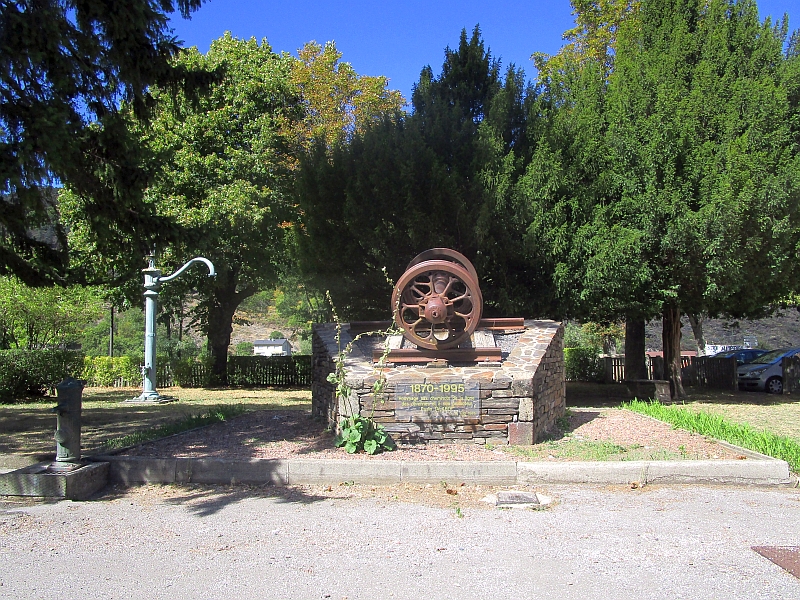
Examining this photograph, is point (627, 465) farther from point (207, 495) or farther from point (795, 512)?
point (207, 495)

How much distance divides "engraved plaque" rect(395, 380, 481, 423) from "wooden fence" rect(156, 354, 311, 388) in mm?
16822

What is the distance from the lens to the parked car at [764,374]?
2122cm

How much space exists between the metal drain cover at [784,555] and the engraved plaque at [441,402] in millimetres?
4060

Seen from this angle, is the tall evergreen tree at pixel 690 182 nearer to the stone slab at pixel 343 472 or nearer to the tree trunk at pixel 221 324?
the stone slab at pixel 343 472

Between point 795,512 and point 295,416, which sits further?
point 295,416

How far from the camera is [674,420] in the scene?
1102cm

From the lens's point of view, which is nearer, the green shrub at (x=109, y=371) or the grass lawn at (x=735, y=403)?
the grass lawn at (x=735, y=403)

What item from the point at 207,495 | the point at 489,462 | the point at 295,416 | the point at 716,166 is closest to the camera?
the point at 207,495

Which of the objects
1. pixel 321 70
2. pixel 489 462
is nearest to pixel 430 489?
pixel 489 462

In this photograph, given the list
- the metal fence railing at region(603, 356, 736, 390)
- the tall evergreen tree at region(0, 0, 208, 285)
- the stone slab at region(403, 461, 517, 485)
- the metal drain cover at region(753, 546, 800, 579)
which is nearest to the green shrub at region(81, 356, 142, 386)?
the tall evergreen tree at region(0, 0, 208, 285)

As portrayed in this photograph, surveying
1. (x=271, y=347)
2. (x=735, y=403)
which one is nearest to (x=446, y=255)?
(x=735, y=403)

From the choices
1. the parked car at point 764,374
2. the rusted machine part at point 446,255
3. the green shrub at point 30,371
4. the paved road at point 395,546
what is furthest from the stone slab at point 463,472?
the parked car at point 764,374

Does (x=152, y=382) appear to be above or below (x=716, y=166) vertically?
below

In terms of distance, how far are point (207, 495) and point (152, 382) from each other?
40.2 ft
